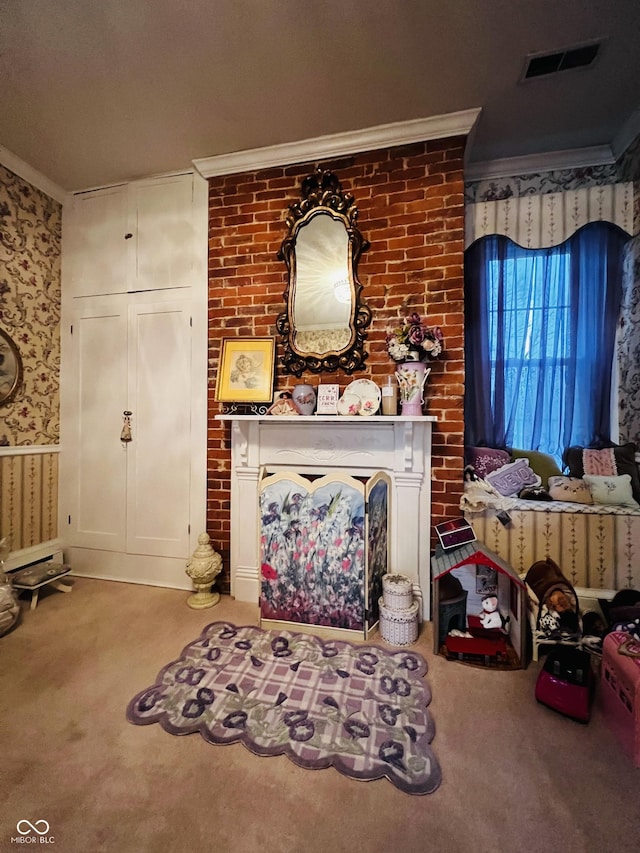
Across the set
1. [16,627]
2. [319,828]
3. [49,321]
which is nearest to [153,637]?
[16,627]

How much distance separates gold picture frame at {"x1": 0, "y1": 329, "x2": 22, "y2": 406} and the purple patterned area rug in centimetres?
216

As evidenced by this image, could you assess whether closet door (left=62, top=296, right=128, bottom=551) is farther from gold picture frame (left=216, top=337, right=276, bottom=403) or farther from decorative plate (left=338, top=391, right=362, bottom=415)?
decorative plate (left=338, top=391, right=362, bottom=415)

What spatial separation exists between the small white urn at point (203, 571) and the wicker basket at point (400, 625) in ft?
3.71

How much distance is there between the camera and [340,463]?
2307 millimetres

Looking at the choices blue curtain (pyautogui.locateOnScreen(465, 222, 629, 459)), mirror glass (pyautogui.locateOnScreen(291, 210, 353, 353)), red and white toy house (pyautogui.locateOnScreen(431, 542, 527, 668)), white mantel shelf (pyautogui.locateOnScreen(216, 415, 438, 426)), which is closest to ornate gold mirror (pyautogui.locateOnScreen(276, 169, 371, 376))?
mirror glass (pyautogui.locateOnScreen(291, 210, 353, 353))

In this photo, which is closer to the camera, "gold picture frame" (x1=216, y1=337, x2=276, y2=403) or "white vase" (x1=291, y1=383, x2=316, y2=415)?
"white vase" (x1=291, y1=383, x2=316, y2=415)

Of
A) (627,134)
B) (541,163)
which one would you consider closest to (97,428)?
(541,163)

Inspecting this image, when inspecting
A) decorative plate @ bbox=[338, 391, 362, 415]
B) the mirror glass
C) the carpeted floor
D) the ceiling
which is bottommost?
the carpeted floor

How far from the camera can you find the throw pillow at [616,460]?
2203 mm

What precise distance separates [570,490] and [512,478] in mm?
318

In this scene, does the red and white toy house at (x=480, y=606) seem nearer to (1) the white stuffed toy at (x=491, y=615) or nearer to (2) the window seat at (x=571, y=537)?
(1) the white stuffed toy at (x=491, y=615)

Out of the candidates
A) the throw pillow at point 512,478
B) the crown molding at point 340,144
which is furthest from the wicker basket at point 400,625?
the crown molding at point 340,144

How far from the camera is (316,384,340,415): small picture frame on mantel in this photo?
2248mm

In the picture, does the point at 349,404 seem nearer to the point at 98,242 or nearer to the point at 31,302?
the point at 98,242
